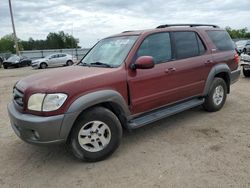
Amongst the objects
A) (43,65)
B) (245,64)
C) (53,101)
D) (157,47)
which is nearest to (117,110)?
(53,101)

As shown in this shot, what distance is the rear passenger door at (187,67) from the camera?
512 cm

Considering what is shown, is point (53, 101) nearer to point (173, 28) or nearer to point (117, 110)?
point (117, 110)

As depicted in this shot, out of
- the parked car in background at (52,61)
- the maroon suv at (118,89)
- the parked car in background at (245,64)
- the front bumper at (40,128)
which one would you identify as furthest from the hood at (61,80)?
the parked car in background at (52,61)

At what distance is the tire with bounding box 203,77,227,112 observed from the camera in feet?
19.8

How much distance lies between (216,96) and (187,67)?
1.32 m

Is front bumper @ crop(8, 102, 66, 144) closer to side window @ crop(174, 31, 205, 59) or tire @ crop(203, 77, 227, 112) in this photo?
side window @ crop(174, 31, 205, 59)

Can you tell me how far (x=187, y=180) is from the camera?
11.4ft

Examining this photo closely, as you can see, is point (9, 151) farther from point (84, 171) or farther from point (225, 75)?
point (225, 75)

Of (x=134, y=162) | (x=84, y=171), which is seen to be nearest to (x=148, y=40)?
(x=134, y=162)

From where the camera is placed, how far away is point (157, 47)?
4.95 meters

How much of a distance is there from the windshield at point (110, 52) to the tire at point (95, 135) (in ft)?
2.92

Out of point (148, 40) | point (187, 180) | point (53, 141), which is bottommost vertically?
point (187, 180)

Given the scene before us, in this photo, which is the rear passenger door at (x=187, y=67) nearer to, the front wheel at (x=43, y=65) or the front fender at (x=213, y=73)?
the front fender at (x=213, y=73)

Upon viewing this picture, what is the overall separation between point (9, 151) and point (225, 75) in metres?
4.61
